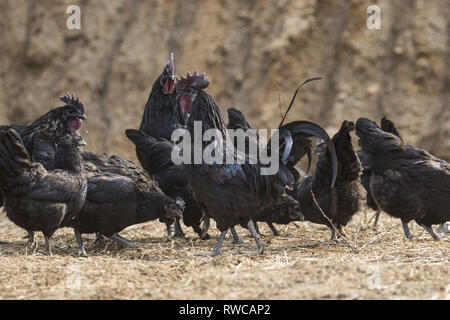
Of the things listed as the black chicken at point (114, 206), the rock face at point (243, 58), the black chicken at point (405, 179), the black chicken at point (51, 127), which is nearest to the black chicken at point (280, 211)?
the black chicken at point (405, 179)

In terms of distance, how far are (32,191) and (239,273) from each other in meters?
2.63

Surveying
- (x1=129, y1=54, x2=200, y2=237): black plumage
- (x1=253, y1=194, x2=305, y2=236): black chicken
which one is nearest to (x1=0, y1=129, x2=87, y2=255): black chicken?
(x1=129, y1=54, x2=200, y2=237): black plumage

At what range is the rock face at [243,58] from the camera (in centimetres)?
1559

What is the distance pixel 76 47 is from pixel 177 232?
10.5m

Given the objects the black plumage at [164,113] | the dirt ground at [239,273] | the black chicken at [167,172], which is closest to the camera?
the dirt ground at [239,273]

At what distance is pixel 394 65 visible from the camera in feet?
52.0

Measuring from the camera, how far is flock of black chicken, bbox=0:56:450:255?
Answer: 6.16 meters

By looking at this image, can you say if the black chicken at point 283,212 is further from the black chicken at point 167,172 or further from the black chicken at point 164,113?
the black chicken at point 164,113

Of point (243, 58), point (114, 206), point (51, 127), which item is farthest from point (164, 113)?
point (243, 58)

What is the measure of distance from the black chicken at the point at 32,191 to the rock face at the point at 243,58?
949 centimetres

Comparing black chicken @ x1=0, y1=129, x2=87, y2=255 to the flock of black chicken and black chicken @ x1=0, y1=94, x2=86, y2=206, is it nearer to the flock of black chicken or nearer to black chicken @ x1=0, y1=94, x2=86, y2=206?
the flock of black chicken
